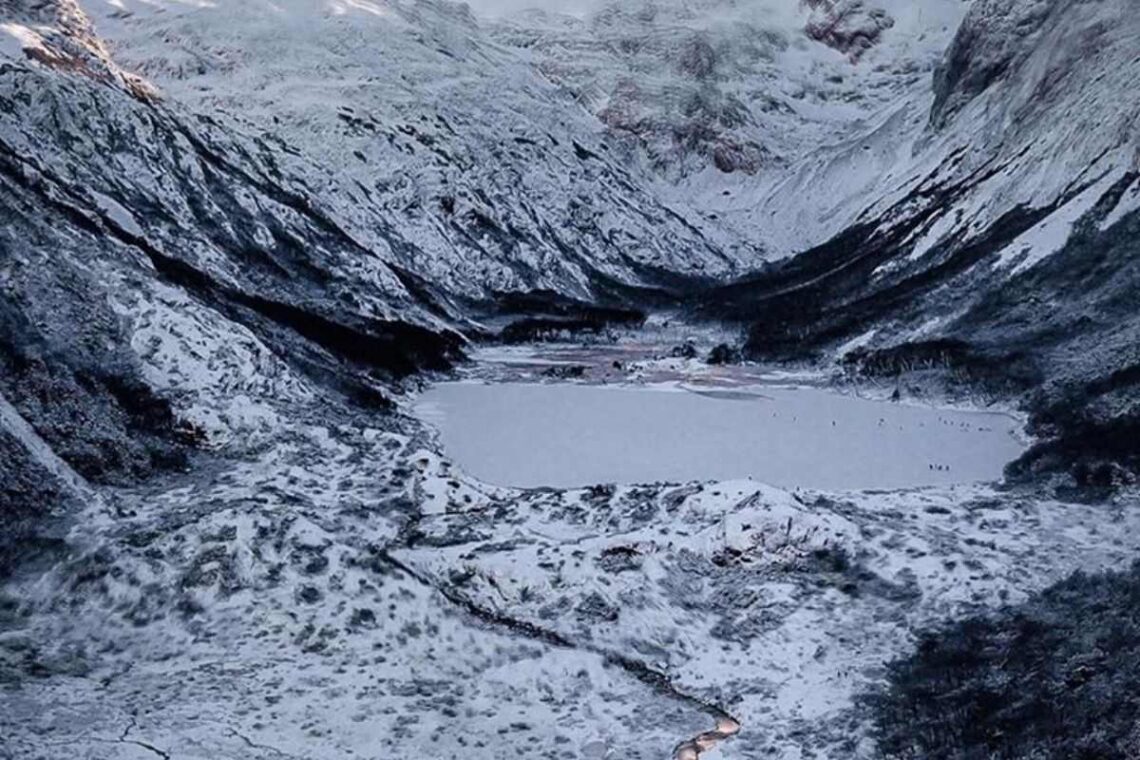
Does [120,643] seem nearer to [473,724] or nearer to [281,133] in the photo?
[473,724]

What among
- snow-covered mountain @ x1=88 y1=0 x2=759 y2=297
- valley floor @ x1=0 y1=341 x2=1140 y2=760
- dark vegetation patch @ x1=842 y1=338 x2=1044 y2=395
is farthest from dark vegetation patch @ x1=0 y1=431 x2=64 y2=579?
snow-covered mountain @ x1=88 y1=0 x2=759 y2=297

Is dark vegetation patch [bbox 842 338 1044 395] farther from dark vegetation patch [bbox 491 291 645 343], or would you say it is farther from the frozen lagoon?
dark vegetation patch [bbox 491 291 645 343]

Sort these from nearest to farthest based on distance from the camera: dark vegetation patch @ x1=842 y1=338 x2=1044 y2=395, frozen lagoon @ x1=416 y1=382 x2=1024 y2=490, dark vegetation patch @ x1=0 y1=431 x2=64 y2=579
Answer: dark vegetation patch @ x1=0 y1=431 x2=64 y2=579, frozen lagoon @ x1=416 y1=382 x2=1024 y2=490, dark vegetation patch @ x1=842 y1=338 x2=1044 y2=395

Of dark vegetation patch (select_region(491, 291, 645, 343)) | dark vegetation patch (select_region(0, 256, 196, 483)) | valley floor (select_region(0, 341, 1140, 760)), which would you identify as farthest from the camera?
dark vegetation patch (select_region(491, 291, 645, 343))

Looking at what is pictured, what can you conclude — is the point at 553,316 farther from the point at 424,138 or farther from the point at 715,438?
the point at 715,438

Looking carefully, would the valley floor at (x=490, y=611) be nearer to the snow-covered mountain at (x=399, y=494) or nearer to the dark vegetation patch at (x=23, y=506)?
the snow-covered mountain at (x=399, y=494)

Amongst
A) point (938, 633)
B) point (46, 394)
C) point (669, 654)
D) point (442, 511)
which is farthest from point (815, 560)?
point (46, 394)
